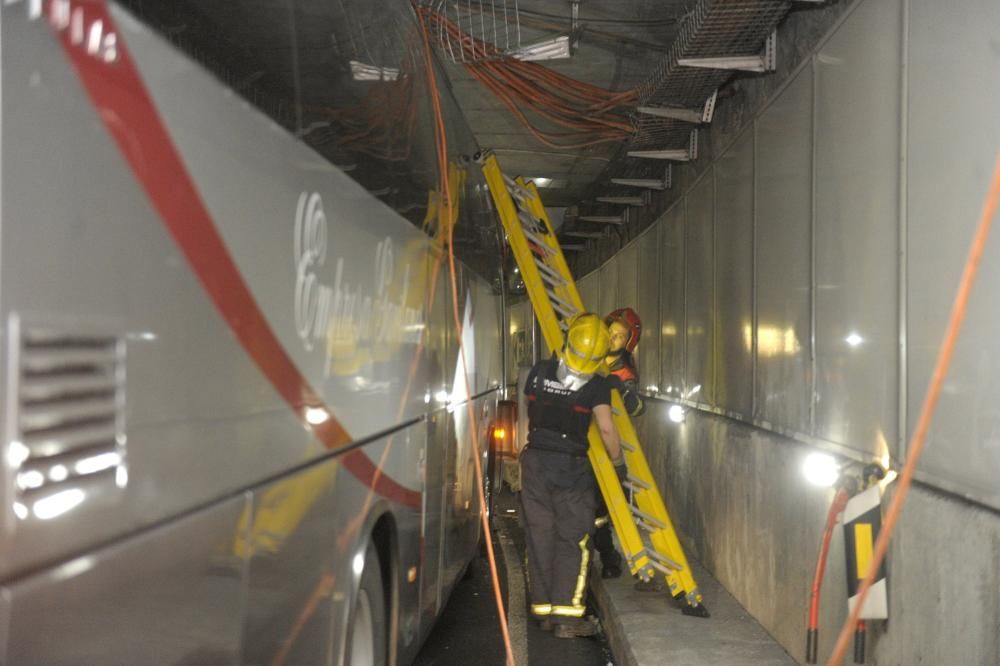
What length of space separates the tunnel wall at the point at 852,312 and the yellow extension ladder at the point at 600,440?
1.72 ft

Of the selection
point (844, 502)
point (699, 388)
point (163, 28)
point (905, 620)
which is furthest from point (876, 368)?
point (699, 388)

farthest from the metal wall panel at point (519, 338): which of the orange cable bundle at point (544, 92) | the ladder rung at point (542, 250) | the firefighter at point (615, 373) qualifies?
the firefighter at point (615, 373)

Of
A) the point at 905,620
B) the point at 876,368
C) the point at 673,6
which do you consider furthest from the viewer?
the point at 673,6

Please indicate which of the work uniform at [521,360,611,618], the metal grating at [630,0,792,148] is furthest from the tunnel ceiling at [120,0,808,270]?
the work uniform at [521,360,611,618]

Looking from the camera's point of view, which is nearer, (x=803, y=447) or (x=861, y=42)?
(x=861, y=42)

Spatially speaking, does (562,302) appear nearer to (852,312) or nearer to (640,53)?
(640,53)

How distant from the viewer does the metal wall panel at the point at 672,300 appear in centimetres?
1126

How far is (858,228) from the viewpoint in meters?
5.27

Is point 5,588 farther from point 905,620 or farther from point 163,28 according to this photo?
point 905,620

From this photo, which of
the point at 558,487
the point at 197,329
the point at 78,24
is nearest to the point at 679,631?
the point at 558,487

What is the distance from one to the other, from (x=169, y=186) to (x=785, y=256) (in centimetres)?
513

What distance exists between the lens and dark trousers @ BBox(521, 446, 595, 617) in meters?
7.64

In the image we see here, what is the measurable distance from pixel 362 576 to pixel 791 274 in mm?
3483

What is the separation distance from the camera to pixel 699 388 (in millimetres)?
10070
